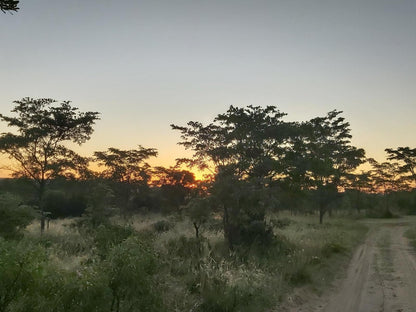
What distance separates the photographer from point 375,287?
10359 millimetres

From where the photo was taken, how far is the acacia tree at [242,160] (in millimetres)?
13508

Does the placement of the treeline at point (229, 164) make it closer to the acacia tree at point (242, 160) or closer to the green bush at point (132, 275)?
the acacia tree at point (242, 160)

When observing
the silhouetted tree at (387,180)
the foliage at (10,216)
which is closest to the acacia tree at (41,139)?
the foliage at (10,216)

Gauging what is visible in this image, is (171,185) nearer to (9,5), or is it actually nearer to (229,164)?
(229,164)

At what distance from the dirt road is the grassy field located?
62 centimetres

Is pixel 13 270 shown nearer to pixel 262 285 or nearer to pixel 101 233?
pixel 101 233

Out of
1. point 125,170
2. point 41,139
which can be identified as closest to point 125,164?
point 125,170

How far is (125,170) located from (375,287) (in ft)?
115

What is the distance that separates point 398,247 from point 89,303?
1978 centimetres

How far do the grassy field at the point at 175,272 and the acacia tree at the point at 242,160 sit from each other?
1356 millimetres

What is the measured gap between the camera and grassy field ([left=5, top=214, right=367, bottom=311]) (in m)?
4.27

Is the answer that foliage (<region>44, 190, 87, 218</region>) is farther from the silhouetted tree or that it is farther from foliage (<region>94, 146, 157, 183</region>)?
the silhouetted tree

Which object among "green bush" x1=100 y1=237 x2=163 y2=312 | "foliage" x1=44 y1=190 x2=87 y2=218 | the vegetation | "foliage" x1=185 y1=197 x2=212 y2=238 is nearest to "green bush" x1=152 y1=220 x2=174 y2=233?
the vegetation

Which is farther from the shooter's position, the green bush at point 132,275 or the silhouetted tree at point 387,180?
the silhouetted tree at point 387,180
